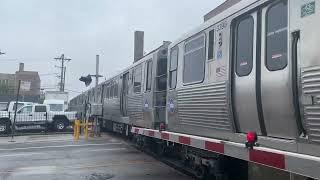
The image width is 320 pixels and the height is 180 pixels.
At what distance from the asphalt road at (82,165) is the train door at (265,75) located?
5.61m

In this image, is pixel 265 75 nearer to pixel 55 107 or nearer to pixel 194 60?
pixel 194 60

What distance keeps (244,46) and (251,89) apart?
26.7 inches

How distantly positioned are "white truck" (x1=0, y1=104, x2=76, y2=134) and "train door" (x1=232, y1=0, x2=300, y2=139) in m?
26.7

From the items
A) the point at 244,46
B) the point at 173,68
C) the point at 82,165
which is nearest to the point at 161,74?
the point at 173,68

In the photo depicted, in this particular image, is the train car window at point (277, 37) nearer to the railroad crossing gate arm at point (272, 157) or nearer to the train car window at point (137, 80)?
the railroad crossing gate arm at point (272, 157)

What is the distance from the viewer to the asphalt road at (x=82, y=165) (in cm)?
1224

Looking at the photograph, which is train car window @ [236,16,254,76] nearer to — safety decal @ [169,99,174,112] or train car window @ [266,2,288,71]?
train car window @ [266,2,288,71]

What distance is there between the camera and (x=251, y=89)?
646 cm

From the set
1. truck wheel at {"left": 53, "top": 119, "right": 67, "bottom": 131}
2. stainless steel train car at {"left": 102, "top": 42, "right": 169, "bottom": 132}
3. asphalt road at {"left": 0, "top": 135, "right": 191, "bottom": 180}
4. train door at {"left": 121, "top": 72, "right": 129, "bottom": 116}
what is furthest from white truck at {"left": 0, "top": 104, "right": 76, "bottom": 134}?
train door at {"left": 121, "top": 72, "right": 129, "bottom": 116}

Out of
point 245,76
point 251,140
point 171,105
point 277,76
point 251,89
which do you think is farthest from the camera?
point 171,105

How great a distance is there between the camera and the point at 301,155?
17.1 ft

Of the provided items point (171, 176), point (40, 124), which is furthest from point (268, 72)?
point (40, 124)

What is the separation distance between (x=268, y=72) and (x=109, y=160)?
10105mm

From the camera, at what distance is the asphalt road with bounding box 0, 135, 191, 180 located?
12.2 m
